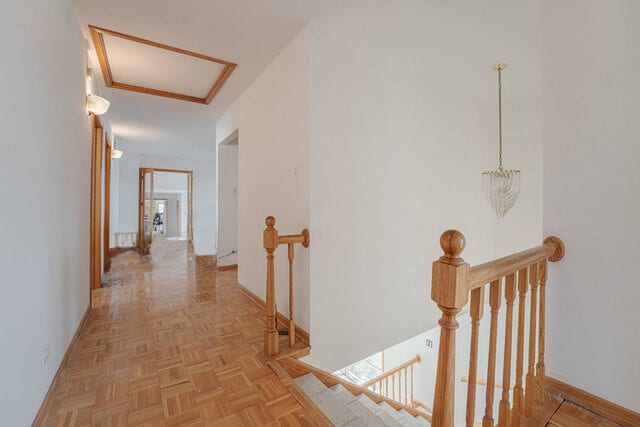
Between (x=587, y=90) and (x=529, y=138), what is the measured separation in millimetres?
2530

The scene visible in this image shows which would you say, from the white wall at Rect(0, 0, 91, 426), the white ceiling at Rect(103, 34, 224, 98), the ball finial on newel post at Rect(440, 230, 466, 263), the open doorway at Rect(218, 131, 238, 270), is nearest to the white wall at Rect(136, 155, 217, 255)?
the open doorway at Rect(218, 131, 238, 270)

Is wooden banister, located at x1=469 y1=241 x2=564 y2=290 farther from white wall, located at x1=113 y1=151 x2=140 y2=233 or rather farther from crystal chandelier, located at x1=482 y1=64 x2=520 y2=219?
white wall, located at x1=113 y1=151 x2=140 y2=233

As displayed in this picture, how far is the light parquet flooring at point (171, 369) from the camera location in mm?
1487

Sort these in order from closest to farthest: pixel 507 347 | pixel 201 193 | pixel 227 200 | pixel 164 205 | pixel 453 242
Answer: pixel 453 242, pixel 507 347, pixel 227 200, pixel 201 193, pixel 164 205

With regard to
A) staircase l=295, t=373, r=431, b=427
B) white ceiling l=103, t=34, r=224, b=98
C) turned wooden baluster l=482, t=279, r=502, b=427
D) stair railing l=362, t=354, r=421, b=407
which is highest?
white ceiling l=103, t=34, r=224, b=98

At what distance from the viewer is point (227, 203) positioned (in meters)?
4.92

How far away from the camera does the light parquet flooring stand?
4.88 ft

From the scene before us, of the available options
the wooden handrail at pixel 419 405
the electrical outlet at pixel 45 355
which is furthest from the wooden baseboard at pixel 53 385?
the wooden handrail at pixel 419 405

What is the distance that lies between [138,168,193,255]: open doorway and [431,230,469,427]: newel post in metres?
7.43

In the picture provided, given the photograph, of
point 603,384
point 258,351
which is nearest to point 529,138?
point 603,384

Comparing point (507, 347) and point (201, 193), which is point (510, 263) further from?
point (201, 193)

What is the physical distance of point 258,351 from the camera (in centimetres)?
213

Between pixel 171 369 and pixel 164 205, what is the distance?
1425 centimetres

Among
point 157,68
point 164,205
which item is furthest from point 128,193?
point 164,205
